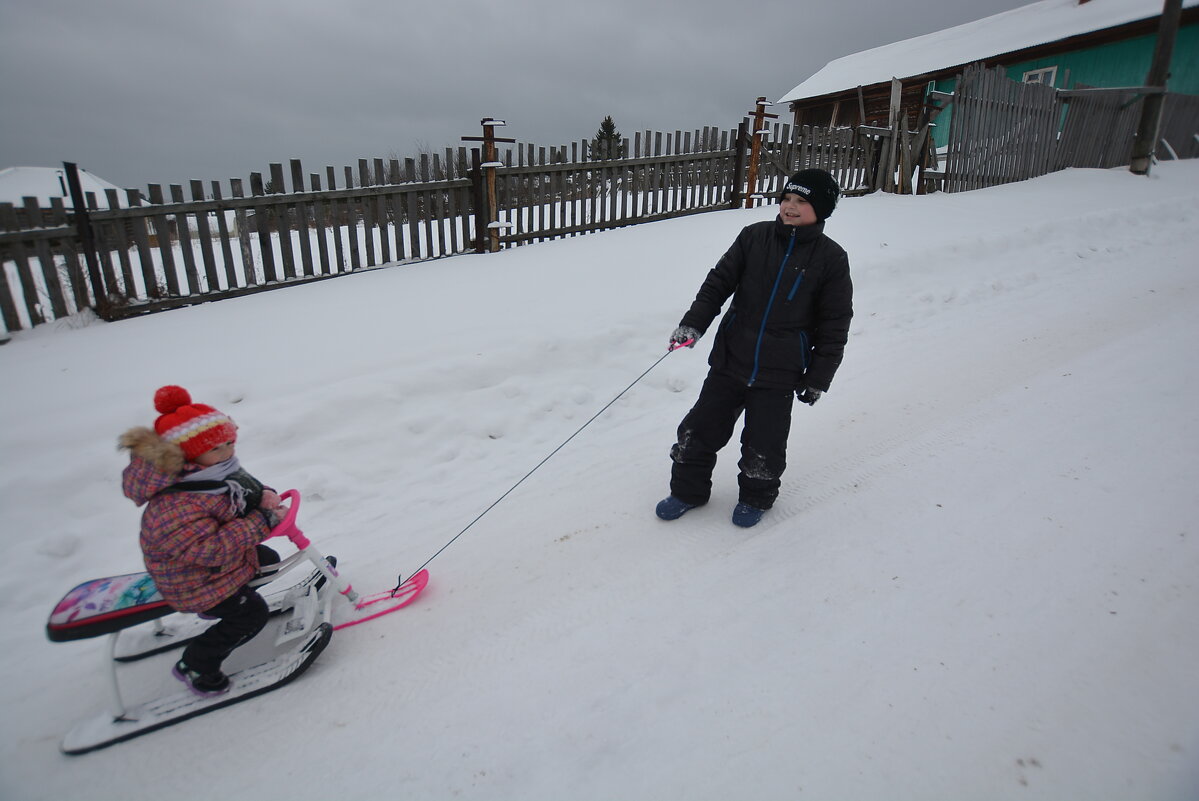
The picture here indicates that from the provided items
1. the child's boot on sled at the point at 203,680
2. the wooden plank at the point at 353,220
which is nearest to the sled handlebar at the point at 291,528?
the child's boot on sled at the point at 203,680

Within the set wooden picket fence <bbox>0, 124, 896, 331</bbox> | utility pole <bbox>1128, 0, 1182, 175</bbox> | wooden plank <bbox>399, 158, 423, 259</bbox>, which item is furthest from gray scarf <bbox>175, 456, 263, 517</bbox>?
utility pole <bbox>1128, 0, 1182, 175</bbox>

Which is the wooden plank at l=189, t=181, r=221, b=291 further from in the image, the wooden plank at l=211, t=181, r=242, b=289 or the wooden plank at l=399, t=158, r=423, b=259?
the wooden plank at l=399, t=158, r=423, b=259

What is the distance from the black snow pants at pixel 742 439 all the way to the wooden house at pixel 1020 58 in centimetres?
941

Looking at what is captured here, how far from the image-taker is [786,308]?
113 inches

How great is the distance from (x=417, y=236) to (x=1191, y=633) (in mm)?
7588

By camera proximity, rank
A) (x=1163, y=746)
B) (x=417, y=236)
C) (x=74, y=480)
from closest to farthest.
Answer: (x=1163, y=746) → (x=74, y=480) → (x=417, y=236)

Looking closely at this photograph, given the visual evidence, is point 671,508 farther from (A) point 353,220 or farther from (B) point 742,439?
(A) point 353,220

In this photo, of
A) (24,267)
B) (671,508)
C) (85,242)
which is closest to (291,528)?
(671,508)

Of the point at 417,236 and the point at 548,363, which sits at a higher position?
the point at 417,236

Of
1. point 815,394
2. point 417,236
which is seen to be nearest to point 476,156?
point 417,236

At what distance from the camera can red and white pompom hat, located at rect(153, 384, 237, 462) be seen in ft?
6.60

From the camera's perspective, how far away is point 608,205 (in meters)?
9.82

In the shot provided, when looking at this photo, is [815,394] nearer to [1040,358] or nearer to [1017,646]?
[1017,646]

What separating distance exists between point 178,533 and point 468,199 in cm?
666
